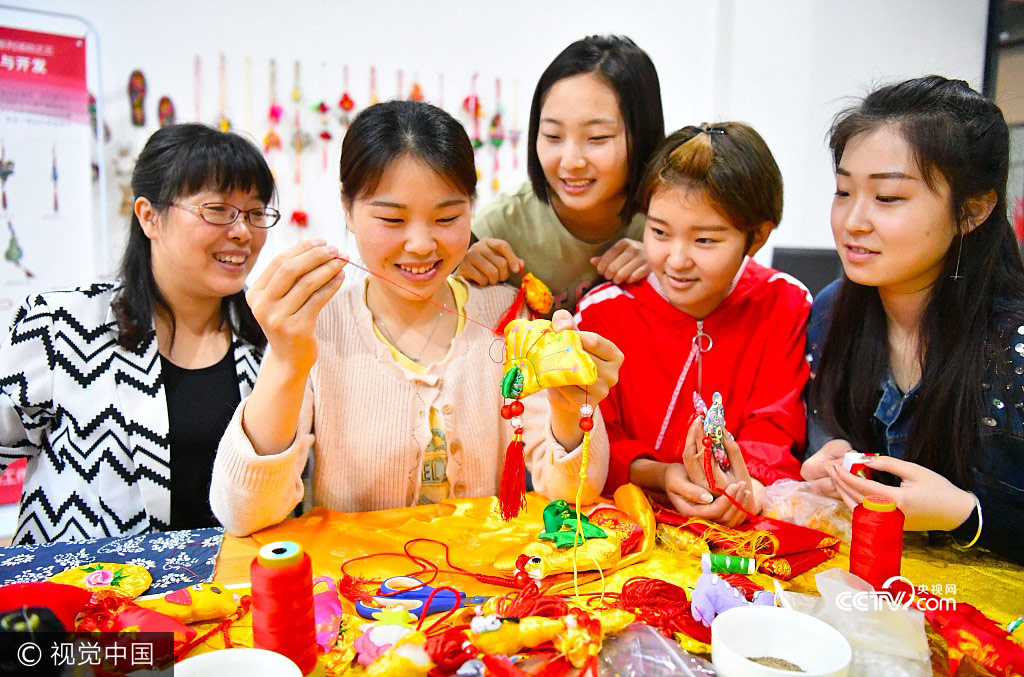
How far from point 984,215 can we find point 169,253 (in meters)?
1.61

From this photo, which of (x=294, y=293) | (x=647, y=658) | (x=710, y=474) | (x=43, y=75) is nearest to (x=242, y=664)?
(x=647, y=658)

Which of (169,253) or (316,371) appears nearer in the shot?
(316,371)

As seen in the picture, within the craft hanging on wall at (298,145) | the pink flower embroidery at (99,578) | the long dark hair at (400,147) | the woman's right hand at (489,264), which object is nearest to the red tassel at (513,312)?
the woman's right hand at (489,264)

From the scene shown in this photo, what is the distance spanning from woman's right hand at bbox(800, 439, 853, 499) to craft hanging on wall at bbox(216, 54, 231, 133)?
8.56 ft

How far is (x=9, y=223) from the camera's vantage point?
275 cm

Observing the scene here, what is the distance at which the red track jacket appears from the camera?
1475 mm

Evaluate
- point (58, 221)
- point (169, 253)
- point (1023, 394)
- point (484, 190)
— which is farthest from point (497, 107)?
point (1023, 394)

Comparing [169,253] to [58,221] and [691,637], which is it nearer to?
[691,637]

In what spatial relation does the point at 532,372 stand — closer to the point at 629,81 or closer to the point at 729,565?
the point at 729,565

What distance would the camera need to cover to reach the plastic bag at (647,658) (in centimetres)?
85

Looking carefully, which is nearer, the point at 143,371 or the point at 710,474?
the point at 710,474

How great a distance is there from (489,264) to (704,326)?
1.62 feet

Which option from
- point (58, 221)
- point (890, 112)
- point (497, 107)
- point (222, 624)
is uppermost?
point (497, 107)

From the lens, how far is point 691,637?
0.91 meters
